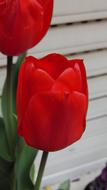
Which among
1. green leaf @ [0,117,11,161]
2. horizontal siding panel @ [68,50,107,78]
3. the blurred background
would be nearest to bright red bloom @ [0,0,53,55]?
green leaf @ [0,117,11,161]

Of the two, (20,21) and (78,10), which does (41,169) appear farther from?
(78,10)

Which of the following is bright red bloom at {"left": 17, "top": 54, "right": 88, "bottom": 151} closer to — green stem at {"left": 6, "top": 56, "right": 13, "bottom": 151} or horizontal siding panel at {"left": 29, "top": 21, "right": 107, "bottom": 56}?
green stem at {"left": 6, "top": 56, "right": 13, "bottom": 151}

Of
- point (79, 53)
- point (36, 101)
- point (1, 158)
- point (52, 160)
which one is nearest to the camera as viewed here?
point (36, 101)

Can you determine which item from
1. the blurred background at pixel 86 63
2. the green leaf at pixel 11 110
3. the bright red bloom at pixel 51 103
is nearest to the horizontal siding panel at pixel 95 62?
the blurred background at pixel 86 63

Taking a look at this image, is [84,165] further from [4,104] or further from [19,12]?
[19,12]

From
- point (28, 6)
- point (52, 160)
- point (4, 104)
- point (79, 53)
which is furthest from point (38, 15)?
point (52, 160)

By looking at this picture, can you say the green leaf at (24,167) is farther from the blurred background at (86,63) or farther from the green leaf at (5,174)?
the blurred background at (86,63)

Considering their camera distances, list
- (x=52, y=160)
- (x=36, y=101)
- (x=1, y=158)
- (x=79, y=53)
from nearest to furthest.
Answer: (x=36, y=101) → (x=1, y=158) → (x=79, y=53) → (x=52, y=160)
